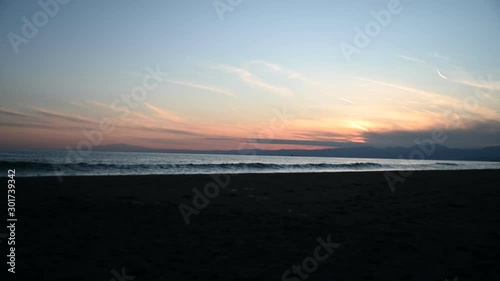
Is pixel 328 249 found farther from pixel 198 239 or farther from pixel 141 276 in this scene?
pixel 141 276

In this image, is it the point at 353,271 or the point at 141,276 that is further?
the point at 353,271

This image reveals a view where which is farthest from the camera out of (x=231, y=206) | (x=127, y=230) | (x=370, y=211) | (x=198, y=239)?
(x=231, y=206)

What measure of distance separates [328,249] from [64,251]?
15.2 ft

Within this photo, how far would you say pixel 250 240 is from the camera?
6016 millimetres

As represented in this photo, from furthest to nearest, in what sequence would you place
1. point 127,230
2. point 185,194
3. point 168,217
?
point 185,194, point 168,217, point 127,230

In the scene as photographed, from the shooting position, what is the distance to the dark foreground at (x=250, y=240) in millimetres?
4430

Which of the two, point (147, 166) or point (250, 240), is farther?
point (147, 166)

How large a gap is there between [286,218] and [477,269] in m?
4.34

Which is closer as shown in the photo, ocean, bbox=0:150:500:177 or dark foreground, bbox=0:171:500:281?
dark foreground, bbox=0:171:500:281

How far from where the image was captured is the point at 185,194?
478 inches

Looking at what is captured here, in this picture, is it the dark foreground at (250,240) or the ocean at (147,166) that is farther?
the ocean at (147,166)

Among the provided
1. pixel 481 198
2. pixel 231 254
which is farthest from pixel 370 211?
pixel 481 198

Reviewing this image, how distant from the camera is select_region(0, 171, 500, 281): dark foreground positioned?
4.43m

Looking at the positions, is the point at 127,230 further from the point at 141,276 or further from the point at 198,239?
the point at 141,276
